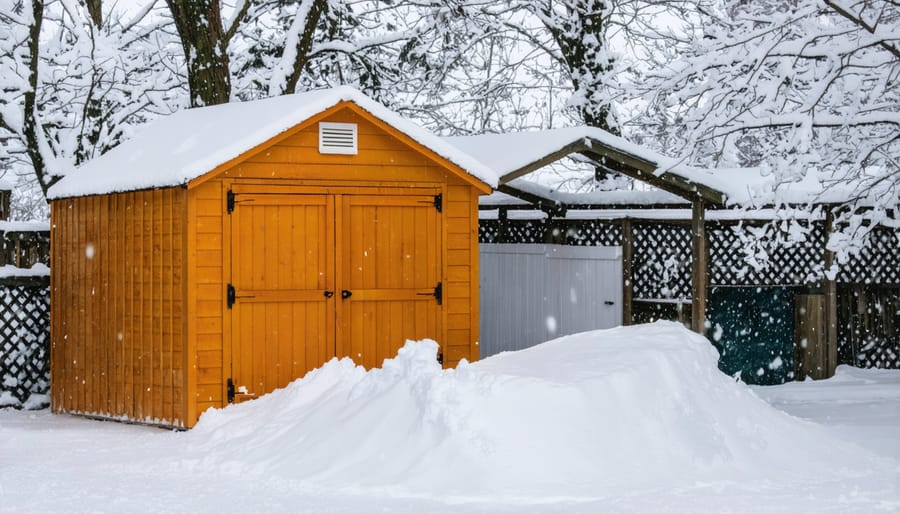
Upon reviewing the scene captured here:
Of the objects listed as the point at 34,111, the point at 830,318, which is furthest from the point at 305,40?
the point at 830,318

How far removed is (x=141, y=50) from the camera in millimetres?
18484

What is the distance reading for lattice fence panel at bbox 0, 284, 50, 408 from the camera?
13125 mm

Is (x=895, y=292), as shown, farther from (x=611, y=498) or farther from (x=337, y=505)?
(x=337, y=505)

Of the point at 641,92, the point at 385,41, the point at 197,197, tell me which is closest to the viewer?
the point at 197,197

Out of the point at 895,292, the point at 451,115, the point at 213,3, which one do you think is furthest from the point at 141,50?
the point at 895,292

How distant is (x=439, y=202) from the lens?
12227 mm

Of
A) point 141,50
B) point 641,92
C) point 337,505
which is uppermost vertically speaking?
point 141,50

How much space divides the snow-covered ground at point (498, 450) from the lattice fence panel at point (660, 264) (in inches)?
148

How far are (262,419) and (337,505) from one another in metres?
2.59

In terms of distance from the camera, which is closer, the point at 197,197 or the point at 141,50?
the point at 197,197

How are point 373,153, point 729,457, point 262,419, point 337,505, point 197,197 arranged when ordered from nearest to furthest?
point 337,505 < point 729,457 < point 262,419 < point 197,197 < point 373,153

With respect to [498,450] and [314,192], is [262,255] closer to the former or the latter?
[314,192]

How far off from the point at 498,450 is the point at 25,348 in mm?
6775

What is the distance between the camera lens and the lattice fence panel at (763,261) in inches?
568
